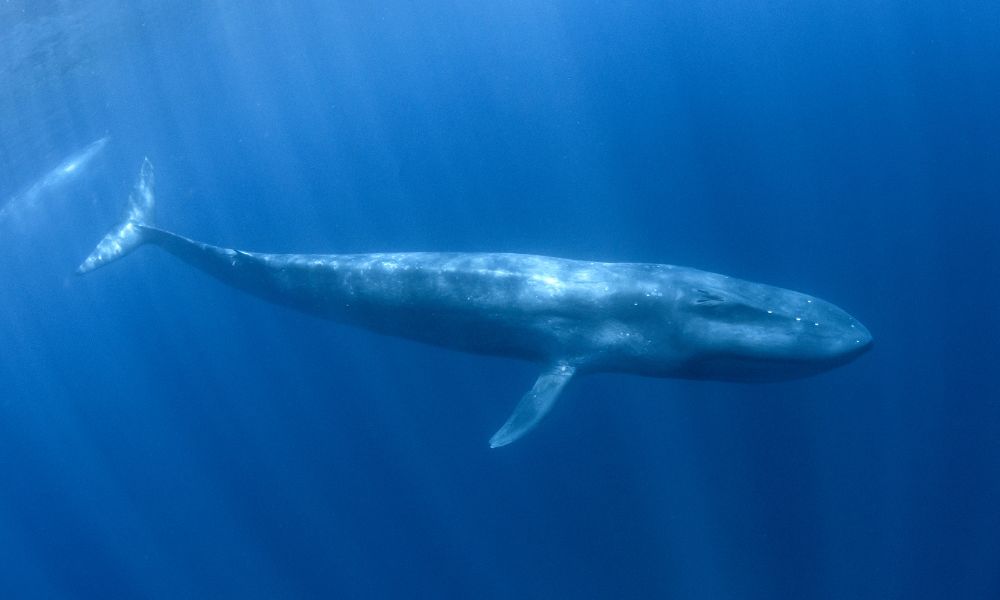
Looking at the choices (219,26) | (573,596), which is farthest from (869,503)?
(219,26)

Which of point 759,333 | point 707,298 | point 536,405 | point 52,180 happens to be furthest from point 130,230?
point 52,180

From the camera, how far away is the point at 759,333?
8.03m

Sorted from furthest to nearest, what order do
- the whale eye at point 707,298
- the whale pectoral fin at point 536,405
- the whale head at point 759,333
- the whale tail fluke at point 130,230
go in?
the whale tail fluke at point 130,230 < the whale pectoral fin at point 536,405 < the whale eye at point 707,298 < the whale head at point 759,333

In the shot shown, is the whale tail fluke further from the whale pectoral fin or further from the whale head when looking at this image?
the whale head

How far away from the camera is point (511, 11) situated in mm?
79375

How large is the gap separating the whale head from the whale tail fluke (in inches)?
553

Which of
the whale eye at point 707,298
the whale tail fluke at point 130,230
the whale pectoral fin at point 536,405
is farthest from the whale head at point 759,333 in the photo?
the whale tail fluke at point 130,230

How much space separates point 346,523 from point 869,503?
9937mm

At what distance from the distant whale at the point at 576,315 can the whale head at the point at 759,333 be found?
0.5 inches

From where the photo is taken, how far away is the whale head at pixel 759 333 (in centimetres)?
770

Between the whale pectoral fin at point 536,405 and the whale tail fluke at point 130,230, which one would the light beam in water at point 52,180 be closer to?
the whale tail fluke at point 130,230

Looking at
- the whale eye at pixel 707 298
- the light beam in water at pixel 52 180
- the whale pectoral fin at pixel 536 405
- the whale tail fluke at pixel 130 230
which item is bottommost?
the whale pectoral fin at pixel 536 405

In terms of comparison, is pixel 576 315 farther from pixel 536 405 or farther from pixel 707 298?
pixel 707 298

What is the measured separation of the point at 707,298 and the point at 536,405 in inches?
104
